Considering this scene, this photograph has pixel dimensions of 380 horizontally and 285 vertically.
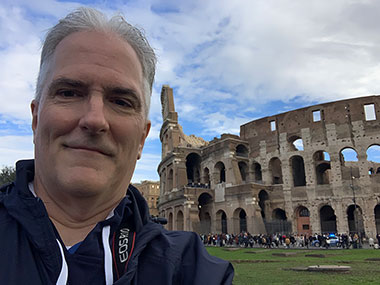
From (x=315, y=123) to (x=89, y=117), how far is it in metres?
31.2

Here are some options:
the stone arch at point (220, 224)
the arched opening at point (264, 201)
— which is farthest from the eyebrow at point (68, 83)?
the stone arch at point (220, 224)

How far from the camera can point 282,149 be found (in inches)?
1216

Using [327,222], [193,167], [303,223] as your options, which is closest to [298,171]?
[303,223]

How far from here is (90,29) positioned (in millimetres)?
1496

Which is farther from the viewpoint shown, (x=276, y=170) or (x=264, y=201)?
(x=276, y=170)

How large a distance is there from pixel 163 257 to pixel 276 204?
99.2 ft

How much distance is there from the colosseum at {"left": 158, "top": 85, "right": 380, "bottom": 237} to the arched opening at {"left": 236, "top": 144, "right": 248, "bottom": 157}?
0.35ft

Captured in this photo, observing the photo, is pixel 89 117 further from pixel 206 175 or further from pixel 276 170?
pixel 206 175

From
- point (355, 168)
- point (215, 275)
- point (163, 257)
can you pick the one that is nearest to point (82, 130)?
point (163, 257)

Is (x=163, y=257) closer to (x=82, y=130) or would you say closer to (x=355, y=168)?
(x=82, y=130)

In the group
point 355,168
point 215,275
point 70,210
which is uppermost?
point 355,168

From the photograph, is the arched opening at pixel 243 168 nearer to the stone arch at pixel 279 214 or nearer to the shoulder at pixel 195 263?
the stone arch at pixel 279 214

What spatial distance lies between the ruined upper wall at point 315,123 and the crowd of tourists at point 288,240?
893 centimetres

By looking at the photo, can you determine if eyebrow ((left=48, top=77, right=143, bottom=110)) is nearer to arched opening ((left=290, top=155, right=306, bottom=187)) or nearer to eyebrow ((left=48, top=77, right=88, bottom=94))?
eyebrow ((left=48, top=77, right=88, bottom=94))
